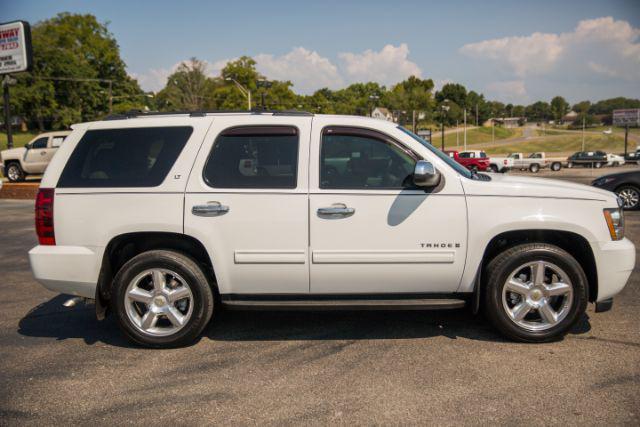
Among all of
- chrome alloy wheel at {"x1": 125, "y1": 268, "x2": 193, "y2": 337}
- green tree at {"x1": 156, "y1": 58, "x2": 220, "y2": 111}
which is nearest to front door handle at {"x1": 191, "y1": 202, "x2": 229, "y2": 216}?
chrome alloy wheel at {"x1": 125, "y1": 268, "x2": 193, "y2": 337}

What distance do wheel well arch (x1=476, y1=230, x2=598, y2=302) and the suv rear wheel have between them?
2193cm

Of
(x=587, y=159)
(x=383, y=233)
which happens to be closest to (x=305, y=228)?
(x=383, y=233)

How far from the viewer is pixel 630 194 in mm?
12422

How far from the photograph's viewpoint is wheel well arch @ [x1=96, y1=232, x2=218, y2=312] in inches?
170

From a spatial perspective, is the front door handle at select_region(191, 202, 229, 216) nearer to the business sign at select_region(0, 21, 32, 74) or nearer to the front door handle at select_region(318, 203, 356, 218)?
the front door handle at select_region(318, 203, 356, 218)

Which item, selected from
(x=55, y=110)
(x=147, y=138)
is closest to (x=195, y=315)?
(x=147, y=138)

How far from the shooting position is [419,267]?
13.7 feet

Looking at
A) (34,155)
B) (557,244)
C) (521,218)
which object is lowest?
(557,244)

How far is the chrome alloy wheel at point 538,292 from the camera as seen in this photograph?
4199 millimetres

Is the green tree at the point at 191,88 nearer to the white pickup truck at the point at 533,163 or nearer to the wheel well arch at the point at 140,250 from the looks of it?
the white pickup truck at the point at 533,163

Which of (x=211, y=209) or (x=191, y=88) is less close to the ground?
(x=191, y=88)

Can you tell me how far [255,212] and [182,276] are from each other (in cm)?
79

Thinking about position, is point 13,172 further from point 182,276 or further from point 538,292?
point 538,292

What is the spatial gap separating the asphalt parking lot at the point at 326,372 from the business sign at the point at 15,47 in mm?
19828
